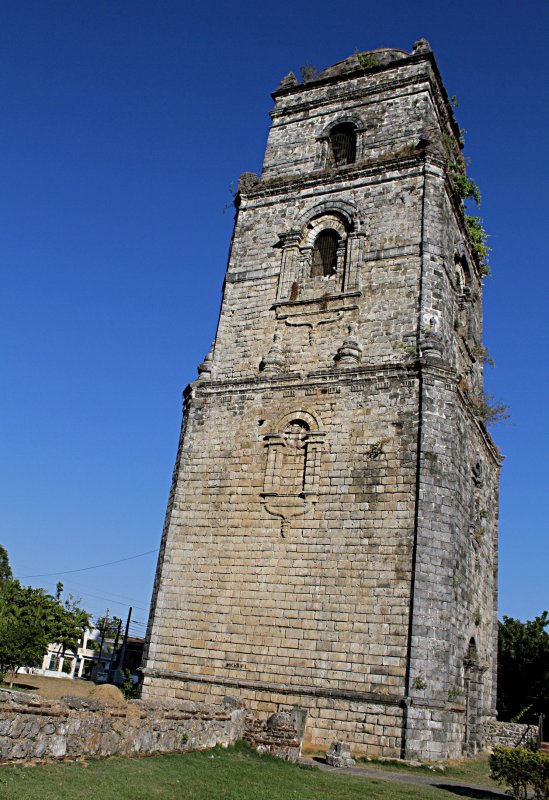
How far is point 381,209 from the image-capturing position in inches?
682

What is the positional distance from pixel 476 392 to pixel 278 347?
19.0 ft

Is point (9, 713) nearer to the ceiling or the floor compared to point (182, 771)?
nearer to the ceiling

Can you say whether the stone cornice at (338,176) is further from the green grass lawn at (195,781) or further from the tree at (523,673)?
the tree at (523,673)

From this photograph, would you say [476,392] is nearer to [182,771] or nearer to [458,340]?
[458,340]

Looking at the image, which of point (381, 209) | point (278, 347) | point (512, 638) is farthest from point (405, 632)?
point (512, 638)

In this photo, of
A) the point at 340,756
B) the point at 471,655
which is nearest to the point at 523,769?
the point at 340,756

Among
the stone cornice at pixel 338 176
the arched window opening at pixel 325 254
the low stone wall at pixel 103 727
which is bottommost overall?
the low stone wall at pixel 103 727

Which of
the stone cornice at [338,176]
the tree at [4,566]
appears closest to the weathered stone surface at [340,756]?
the stone cornice at [338,176]

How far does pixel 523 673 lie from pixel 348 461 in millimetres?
18296

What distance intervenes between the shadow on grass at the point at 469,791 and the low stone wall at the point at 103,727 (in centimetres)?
316

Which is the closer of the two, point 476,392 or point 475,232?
point 476,392

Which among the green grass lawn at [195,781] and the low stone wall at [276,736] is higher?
the low stone wall at [276,736]

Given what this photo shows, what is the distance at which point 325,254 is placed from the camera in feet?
58.3

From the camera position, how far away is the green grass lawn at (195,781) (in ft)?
21.0
